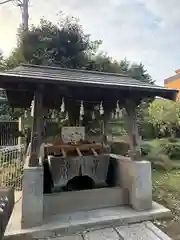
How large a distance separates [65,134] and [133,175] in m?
1.87

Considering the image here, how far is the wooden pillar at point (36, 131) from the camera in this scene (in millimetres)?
3613

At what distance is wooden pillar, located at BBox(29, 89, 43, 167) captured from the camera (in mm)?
3613

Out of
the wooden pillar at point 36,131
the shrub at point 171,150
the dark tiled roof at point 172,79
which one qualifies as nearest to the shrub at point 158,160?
the shrub at point 171,150

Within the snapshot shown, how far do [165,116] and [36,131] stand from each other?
12.0 meters

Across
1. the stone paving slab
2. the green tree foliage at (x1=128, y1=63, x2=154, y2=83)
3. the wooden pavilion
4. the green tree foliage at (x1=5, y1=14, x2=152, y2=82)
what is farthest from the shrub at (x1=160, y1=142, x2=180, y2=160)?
the green tree foliage at (x1=128, y1=63, x2=154, y2=83)

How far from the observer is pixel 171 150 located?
10.1 m

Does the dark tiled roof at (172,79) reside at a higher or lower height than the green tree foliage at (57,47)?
higher

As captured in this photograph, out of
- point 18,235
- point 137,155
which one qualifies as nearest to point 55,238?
point 18,235

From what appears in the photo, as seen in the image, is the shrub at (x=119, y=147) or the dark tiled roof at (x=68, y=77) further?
the shrub at (x=119, y=147)

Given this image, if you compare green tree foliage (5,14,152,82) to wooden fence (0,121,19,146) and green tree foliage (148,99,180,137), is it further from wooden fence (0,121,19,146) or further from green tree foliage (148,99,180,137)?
green tree foliage (148,99,180,137)

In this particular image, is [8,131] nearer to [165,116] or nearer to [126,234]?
[126,234]

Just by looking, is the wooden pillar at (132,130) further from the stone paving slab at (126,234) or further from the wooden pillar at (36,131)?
the wooden pillar at (36,131)

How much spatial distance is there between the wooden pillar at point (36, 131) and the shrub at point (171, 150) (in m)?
7.74

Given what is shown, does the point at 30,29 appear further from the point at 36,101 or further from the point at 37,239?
the point at 37,239
